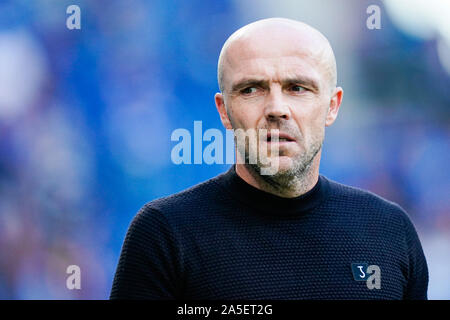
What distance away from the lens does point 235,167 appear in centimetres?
169

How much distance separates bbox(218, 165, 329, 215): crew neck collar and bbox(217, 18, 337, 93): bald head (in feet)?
0.93

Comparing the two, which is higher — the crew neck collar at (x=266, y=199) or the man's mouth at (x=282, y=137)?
the man's mouth at (x=282, y=137)

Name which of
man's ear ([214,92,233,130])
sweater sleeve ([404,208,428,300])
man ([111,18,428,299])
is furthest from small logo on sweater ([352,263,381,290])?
man's ear ([214,92,233,130])

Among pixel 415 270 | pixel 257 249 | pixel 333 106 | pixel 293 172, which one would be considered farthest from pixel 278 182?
pixel 415 270

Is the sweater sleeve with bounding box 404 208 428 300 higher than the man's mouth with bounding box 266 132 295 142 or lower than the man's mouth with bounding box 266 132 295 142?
lower

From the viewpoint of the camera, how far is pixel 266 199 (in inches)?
63.4

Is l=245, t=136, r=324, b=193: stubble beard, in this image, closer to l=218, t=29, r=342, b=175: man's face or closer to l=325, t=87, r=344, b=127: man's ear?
l=218, t=29, r=342, b=175: man's face

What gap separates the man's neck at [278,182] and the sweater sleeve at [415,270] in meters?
0.38

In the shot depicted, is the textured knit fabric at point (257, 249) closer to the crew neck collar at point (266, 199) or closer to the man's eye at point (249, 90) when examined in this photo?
the crew neck collar at point (266, 199)

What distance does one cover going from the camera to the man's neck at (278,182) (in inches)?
63.1

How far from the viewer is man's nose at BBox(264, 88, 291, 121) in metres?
1.53

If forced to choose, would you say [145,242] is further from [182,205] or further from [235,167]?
[235,167]

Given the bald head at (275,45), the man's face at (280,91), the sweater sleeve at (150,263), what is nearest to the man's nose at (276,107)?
the man's face at (280,91)
